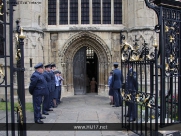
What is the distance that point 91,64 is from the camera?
1812cm

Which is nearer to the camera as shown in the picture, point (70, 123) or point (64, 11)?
point (70, 123)

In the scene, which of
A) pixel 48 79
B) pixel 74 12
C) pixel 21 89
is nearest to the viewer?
pixel 21 89

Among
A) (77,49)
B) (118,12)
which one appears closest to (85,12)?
(118,12)

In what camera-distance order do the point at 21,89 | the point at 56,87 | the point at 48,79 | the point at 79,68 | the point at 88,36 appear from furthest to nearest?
the point at 79,68 < the point at 88,36 < the point at 56,87 < the point at 48,79 < the point at 21,89

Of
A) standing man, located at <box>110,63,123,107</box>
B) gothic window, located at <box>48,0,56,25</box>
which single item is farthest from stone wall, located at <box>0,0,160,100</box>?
standing man, located at <box>110,63,123,107</box>

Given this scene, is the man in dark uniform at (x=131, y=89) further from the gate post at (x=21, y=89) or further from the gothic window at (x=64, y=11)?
the gothic window at (x=64, y=11)

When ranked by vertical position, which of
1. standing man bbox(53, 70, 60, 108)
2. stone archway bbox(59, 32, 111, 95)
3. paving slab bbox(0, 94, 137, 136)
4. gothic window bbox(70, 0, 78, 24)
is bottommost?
paving slab bbox(0, 94, 137, 136)

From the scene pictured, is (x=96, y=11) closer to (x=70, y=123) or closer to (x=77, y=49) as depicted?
(x=77, y=49)

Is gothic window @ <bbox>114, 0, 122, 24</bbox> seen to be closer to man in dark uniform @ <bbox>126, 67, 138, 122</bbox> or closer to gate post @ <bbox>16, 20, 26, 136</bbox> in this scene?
man in dark uniform @ <bbox>126, 67, 138, 122</bbox>

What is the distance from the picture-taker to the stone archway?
1407 centimetres

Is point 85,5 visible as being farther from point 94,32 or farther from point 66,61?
point 66,61

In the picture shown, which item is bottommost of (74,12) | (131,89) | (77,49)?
(131,89)

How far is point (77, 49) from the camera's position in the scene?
14547mm

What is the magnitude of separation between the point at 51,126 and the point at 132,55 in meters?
2.83
